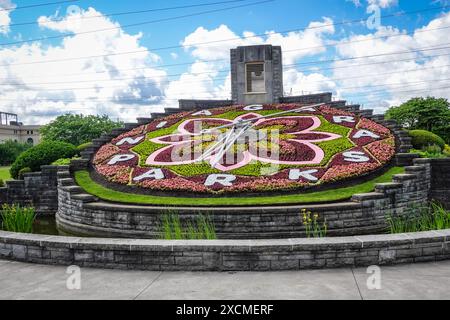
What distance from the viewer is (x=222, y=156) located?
13914 millimetres

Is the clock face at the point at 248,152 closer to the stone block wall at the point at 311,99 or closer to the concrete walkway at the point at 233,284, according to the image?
the stone block wall at the point at 311,99

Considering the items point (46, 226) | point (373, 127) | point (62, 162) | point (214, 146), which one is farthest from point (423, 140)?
point (62, 162)

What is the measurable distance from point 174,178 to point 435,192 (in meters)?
8.53

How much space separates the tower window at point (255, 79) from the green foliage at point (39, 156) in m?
10.4

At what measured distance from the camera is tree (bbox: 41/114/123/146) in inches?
2071

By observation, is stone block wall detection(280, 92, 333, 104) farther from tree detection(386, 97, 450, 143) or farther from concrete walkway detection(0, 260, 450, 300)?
tree detection(386, 97, 450, 143)

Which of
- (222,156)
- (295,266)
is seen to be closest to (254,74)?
(222,156)

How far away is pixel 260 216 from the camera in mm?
9688

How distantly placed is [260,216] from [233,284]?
473 cm

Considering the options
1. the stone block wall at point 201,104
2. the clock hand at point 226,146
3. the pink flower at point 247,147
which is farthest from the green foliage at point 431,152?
the stone block wall at point 201,104

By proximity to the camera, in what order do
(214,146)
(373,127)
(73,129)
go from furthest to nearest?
(73,129) → (373,127) → (214,146)

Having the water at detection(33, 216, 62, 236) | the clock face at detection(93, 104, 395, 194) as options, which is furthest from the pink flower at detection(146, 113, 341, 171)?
the water at detection(33, 216, 62, 236)

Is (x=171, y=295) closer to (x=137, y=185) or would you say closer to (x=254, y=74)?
(x=137, y=185)

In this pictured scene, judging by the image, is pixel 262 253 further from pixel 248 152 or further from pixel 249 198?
pixel 248 152
